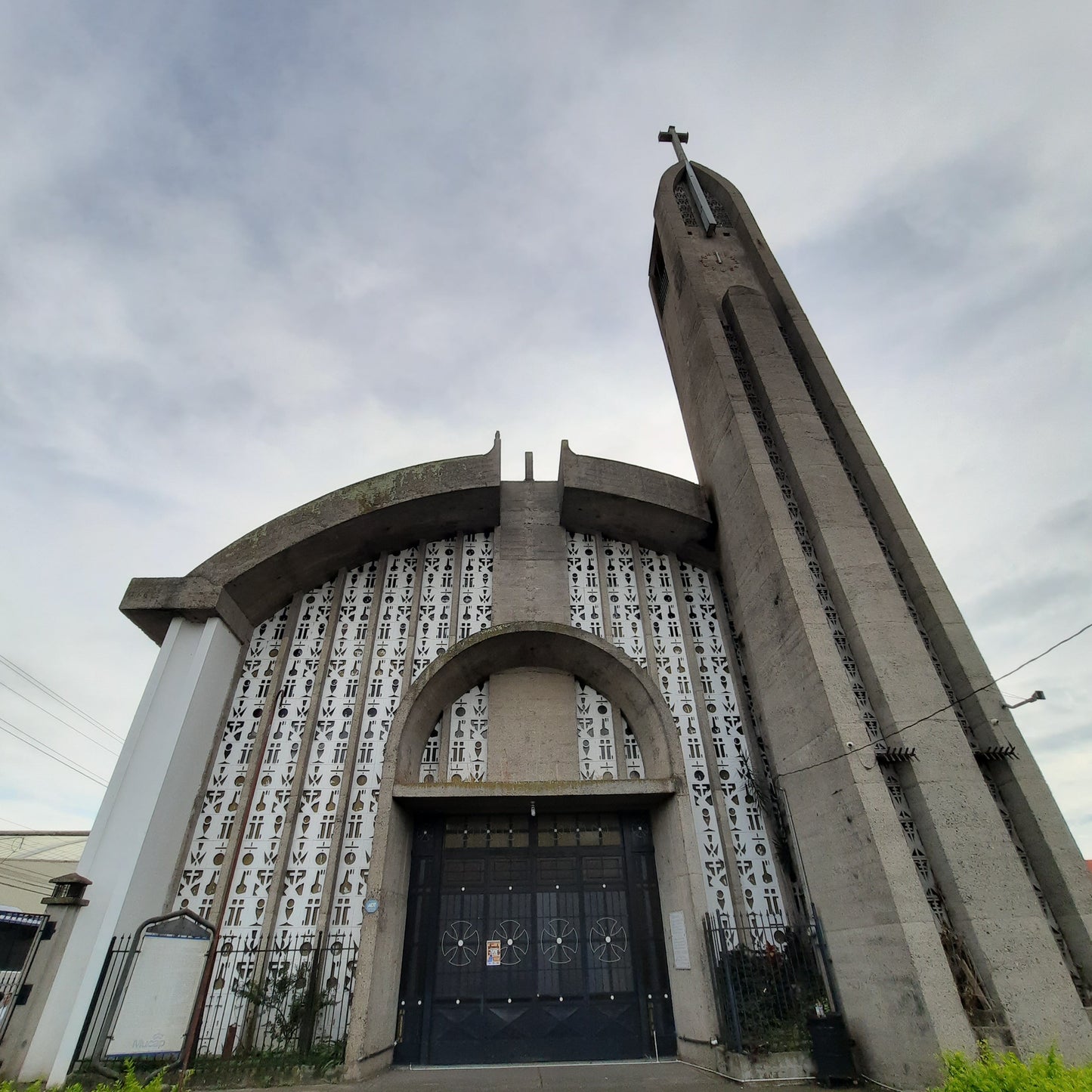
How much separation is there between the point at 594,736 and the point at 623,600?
2705mm

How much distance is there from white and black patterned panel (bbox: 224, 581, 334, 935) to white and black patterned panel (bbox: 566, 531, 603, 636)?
485 cm

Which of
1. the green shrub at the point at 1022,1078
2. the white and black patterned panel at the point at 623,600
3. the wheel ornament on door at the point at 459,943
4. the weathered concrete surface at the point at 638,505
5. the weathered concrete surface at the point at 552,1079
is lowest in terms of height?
the weathered concrete surface at the point at 552,1079

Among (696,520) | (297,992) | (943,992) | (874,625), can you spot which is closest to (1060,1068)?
(943,992)

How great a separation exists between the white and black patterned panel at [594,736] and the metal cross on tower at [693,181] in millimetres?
11568

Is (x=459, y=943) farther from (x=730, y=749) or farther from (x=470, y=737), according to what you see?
(x=730, y=749)

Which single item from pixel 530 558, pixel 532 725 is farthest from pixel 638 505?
pixel 532 725

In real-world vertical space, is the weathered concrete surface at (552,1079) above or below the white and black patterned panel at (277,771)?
below

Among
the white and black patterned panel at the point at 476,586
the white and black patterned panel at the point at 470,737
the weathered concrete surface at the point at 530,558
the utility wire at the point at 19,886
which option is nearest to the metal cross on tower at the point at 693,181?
the weathered concrete surface at the point at 530,558

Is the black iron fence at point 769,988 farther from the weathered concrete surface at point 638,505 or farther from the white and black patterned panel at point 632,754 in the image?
the weathered concrete surface at point 638,505

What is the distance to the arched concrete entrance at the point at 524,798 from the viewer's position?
8.00 meters

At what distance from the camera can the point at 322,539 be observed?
457 inches

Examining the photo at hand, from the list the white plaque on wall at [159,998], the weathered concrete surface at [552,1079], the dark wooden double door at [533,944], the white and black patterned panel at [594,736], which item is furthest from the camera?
the white and black patterned panel at [594,736]

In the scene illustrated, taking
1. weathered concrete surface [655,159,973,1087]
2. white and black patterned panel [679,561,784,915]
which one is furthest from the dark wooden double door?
weathered concrete surface [655,159,973,1087]

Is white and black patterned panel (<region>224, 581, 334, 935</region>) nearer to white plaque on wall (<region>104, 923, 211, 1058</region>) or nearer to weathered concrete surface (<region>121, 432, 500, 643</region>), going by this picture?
weathered concrete surface (<region>121, 432, 500, 643</region>)
